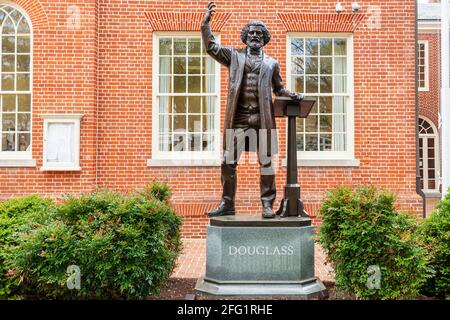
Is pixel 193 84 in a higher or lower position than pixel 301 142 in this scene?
higher

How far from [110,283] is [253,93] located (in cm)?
272

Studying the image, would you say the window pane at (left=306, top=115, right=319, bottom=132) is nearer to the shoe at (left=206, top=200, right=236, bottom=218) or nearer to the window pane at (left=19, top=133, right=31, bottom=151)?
the shoe at (left=206, top=200, right=236, bottom=218)

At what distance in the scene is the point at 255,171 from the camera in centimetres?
935

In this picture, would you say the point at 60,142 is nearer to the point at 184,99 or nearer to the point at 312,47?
the point at 184,99

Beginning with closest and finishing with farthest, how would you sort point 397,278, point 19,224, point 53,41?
point 397,278, point 19,224, point 53,41

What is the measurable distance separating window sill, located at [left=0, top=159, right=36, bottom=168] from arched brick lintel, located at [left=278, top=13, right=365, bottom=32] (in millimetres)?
6097

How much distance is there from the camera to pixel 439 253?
15.7ft

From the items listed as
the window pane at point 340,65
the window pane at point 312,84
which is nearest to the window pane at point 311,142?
the window pane at point 312,84

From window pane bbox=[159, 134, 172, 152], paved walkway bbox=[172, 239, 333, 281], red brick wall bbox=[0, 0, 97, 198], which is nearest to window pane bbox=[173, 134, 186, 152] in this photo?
window pane bbox=[159, 134, 172, 152]

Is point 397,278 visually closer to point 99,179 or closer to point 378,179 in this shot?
point 378,179

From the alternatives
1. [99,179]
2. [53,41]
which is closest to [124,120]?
[99,179]

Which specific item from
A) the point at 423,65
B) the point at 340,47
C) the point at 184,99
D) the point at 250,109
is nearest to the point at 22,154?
the point at 184,99

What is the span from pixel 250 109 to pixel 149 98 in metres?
4.52

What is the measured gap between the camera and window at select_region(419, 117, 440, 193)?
1905cm
